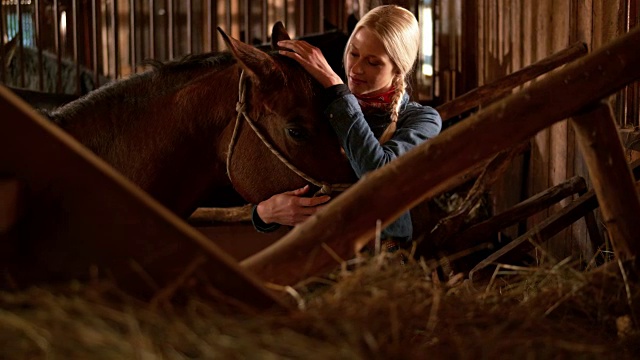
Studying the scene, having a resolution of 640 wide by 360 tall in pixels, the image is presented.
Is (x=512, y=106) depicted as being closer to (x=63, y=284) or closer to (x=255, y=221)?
(x=63, y=284)

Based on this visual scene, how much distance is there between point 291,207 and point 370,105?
1.42ft

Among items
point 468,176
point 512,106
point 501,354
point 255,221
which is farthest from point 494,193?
point 501,354

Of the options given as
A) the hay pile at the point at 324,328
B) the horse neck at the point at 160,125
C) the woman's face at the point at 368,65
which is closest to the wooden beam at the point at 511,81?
the woman's face at the point at 368,65

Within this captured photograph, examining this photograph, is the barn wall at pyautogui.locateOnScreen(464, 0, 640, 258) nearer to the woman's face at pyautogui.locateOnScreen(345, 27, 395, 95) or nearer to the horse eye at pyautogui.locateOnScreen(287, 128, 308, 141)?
the woman's face at pyautogui.locateOnScreen(345, 27, 395, 95)

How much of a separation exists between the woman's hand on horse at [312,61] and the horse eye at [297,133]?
6.2 inches

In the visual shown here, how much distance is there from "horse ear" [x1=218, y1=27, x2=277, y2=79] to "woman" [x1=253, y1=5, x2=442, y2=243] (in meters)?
0.08

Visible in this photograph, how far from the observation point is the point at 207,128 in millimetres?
2713

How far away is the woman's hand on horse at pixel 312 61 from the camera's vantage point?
8.45ft

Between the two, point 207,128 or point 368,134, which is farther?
point 207,128

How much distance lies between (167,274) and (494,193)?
4.35 m

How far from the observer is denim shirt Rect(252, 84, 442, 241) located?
8.04 feet

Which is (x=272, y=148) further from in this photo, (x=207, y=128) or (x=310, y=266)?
(x=310, y=266)

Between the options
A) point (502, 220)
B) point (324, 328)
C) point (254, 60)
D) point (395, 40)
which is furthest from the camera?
point (502, 220)

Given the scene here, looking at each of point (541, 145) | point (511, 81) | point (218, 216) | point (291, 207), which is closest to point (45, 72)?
point (218, 216)
